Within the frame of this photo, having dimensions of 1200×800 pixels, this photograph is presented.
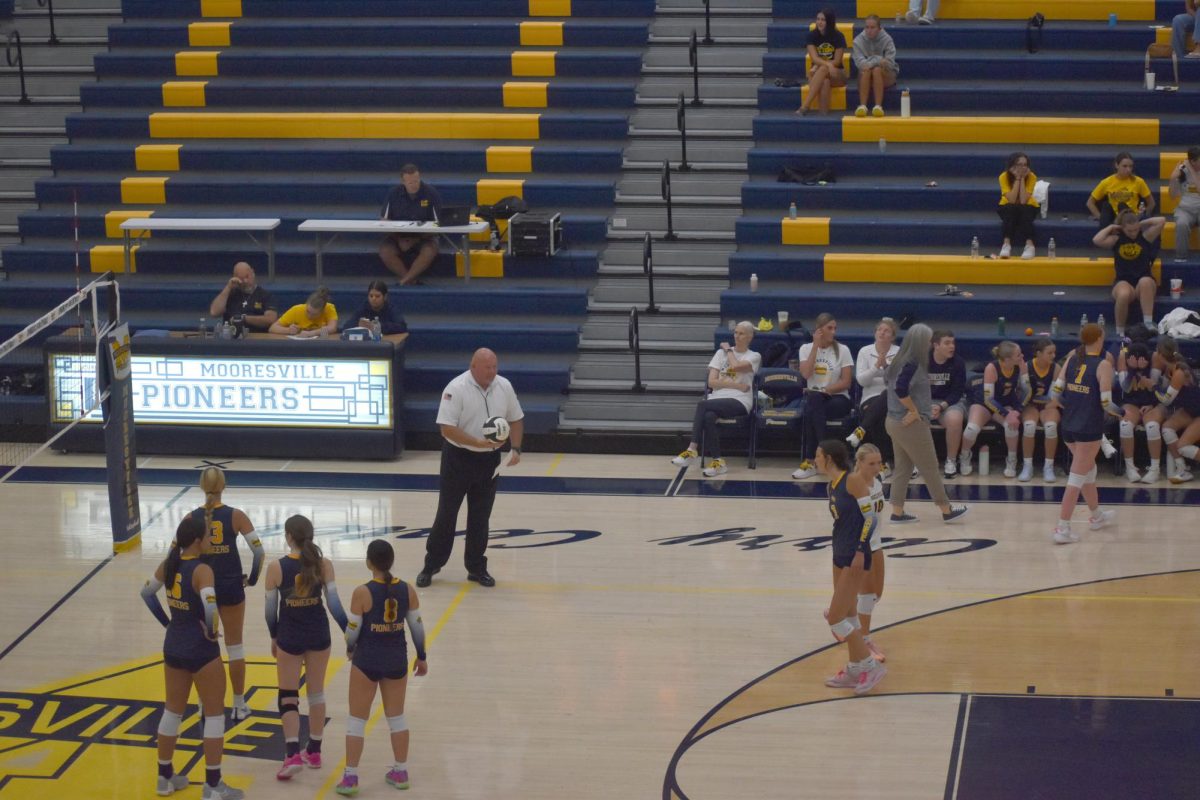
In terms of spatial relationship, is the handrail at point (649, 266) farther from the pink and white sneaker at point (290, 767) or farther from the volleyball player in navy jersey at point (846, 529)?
the pink and white sneaker at point (290, 767)

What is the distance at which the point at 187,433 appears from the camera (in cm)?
1623

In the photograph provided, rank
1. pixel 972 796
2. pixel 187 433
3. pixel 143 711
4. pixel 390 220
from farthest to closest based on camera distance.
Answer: pixel 390 220, pixel 187 433, pixel 143 711, pixel 972 796

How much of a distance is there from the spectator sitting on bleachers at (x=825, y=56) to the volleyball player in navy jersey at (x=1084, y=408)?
7.13 metres

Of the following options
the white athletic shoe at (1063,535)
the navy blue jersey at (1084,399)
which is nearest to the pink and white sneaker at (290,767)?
the white athletic shoe at (1063,535)

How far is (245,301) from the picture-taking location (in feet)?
55.3

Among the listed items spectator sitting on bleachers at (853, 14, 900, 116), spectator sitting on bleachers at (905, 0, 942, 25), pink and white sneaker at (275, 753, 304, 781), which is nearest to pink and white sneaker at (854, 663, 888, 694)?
pink and white sneaker at (275, 753, 304, 781)

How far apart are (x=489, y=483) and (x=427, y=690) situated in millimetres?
2212

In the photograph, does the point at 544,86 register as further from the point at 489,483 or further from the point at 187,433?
the point at 489,483

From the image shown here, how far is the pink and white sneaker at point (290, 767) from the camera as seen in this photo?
8.78 meters

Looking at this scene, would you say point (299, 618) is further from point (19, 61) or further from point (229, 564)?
point (19, 61)

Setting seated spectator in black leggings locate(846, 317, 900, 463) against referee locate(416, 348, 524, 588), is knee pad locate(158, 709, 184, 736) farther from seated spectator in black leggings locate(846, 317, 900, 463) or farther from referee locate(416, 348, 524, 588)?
seated spectator in black leggings locate(846, 317, 900, 463)

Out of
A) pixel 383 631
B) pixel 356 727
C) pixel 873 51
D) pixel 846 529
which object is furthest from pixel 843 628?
pixel 873 51

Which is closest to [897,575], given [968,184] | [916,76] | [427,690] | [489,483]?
[489,483]

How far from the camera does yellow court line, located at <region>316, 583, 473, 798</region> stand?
8.74 meters
